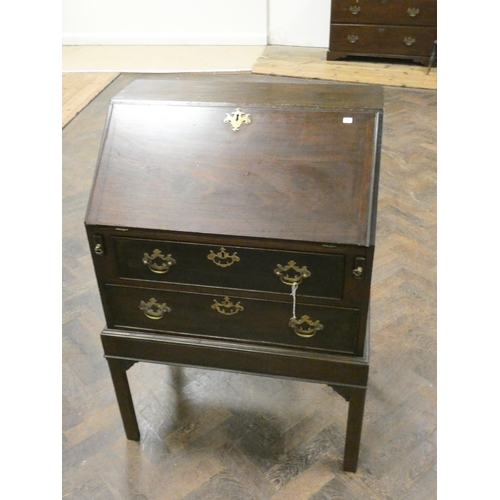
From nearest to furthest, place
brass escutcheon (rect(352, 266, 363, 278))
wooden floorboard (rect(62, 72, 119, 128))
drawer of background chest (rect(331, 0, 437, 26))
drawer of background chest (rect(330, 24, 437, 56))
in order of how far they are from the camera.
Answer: brass escutcheon (rect(352, 266, 363, 278)) → wooden floorboard (rect(62, 72, 119, 128)) → drawer of background chest (rect(331, 0, 437, 26)) → drawer of background chest (rect(330, 24, 437, 56))

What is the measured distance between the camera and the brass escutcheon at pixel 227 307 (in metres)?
1.55

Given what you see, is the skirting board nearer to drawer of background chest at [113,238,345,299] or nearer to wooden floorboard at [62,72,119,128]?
wooden floorboard at [62,72,119,128]

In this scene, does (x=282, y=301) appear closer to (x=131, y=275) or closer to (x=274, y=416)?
(x=131, y=275)

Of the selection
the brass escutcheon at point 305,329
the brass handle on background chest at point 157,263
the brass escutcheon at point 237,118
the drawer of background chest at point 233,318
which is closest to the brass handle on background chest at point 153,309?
the drawer of background chest at point 233,318

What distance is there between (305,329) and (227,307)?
9.6 inches

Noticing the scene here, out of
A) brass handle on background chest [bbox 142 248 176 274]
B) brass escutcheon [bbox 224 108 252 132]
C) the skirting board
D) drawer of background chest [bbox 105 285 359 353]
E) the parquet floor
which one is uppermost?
brass escutcheon [bbox 224 108 252 132]

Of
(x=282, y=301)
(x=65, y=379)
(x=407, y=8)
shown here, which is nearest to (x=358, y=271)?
(x=282, y=301)

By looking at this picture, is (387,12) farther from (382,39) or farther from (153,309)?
(153,309)

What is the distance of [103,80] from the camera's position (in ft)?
17.0

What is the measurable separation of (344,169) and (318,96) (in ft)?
1.05

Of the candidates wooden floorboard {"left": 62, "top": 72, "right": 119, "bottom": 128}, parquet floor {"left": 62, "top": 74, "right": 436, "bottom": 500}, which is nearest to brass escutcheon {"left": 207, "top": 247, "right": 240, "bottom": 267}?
parquet floor {"left": 62, "top": 74, "right": 436, "bottom": 500}

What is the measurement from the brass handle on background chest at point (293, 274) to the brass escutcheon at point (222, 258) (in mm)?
122

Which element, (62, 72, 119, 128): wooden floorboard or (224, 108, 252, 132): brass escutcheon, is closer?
(224, 108, 252, 132): brass escutcheon

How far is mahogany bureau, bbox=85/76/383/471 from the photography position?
138 centimetres
